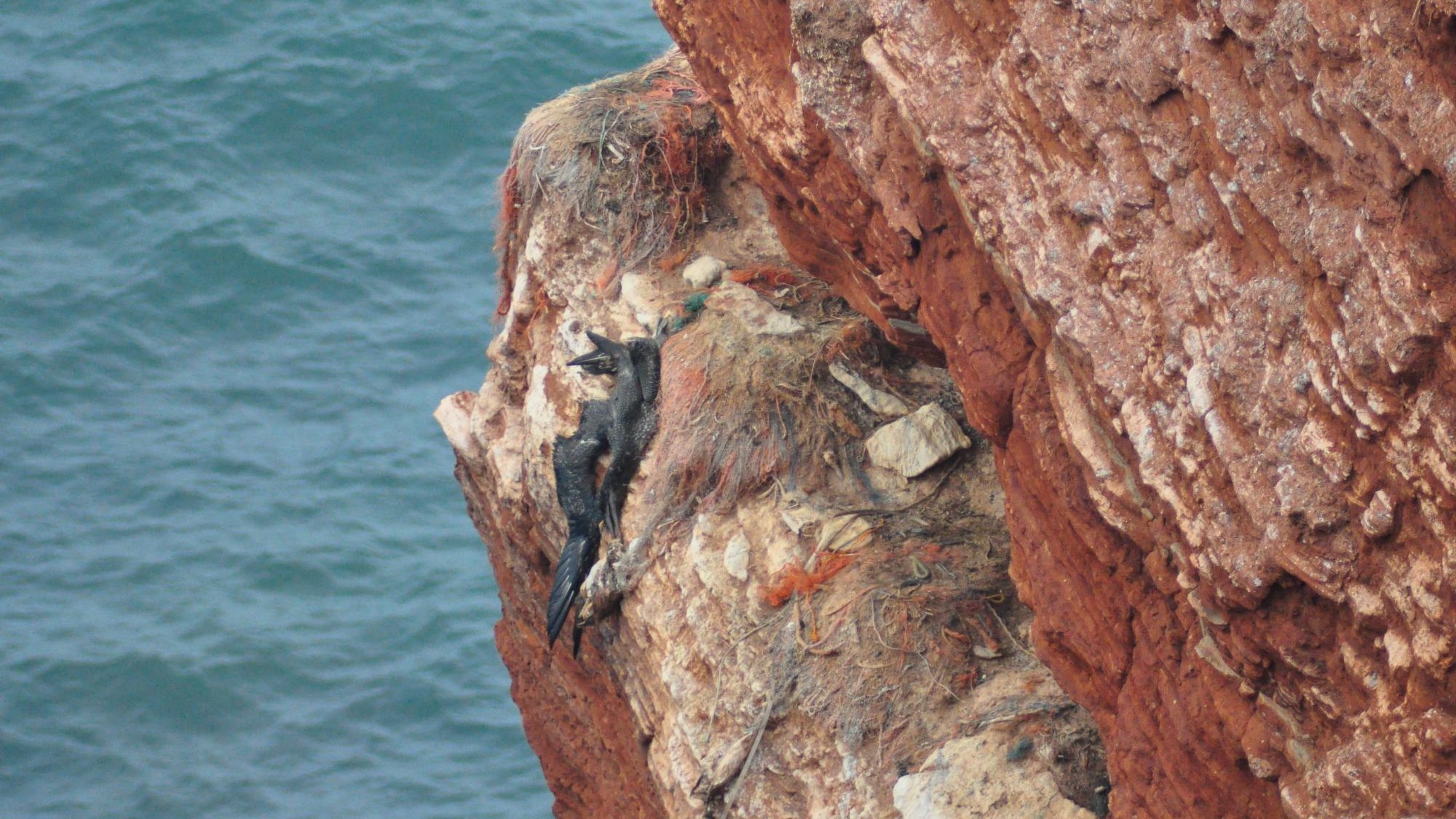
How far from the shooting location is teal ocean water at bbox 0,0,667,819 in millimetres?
11000

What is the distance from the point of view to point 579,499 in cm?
619

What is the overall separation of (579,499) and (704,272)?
1.28 m

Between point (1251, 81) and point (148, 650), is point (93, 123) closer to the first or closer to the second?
point (148, 650)

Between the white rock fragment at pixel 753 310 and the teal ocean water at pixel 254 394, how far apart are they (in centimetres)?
598

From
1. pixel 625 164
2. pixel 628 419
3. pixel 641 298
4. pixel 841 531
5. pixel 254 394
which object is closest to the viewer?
pixel 841 531

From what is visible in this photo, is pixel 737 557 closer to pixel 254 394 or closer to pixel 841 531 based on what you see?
pixel 841 531

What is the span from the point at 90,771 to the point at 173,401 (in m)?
3.83

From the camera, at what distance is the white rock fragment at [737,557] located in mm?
5418

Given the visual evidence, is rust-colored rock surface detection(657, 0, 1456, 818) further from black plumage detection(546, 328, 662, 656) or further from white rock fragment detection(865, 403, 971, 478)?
black plumage detection(546, 328, 662, 656)

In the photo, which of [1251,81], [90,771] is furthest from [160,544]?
[1251,81]

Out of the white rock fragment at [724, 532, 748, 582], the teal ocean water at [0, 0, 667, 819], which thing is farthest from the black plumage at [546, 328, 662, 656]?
the teal ocean water at [0, 0, 667, 819]

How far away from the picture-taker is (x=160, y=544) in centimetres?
1218

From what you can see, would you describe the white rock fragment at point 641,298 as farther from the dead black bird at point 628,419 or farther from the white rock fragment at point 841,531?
the white rock fragment at point 841,531

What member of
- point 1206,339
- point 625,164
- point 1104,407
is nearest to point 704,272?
point 625,164
